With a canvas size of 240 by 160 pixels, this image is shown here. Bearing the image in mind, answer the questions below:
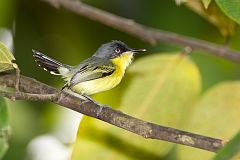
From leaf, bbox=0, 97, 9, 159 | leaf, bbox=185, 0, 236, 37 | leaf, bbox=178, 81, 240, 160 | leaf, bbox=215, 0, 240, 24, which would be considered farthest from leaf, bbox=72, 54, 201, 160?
leaf, bbox=215, 0, 240, 24

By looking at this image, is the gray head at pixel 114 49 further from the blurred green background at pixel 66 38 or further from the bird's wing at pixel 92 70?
the blurred green background at pixel 66 38

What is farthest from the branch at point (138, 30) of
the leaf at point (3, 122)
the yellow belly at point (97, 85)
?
the leaf at point (3, 122)

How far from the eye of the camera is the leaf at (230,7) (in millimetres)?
1332

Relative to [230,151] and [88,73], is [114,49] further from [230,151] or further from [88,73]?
[230,151]

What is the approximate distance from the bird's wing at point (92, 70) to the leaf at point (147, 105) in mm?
73

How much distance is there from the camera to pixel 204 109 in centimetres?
189

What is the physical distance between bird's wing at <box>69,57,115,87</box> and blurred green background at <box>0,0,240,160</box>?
56cm

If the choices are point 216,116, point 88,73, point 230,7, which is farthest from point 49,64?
point 230,7

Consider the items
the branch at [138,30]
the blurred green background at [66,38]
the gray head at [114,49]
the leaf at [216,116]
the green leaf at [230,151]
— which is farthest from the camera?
the blurred green background at [66,38]

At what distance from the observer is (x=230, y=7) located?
134 cm

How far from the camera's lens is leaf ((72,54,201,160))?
71.9 inches

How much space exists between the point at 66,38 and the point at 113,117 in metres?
1.39

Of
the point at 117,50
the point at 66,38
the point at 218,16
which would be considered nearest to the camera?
the point at 218,16

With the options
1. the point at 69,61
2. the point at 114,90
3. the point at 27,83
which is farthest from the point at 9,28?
the point at 27,83
